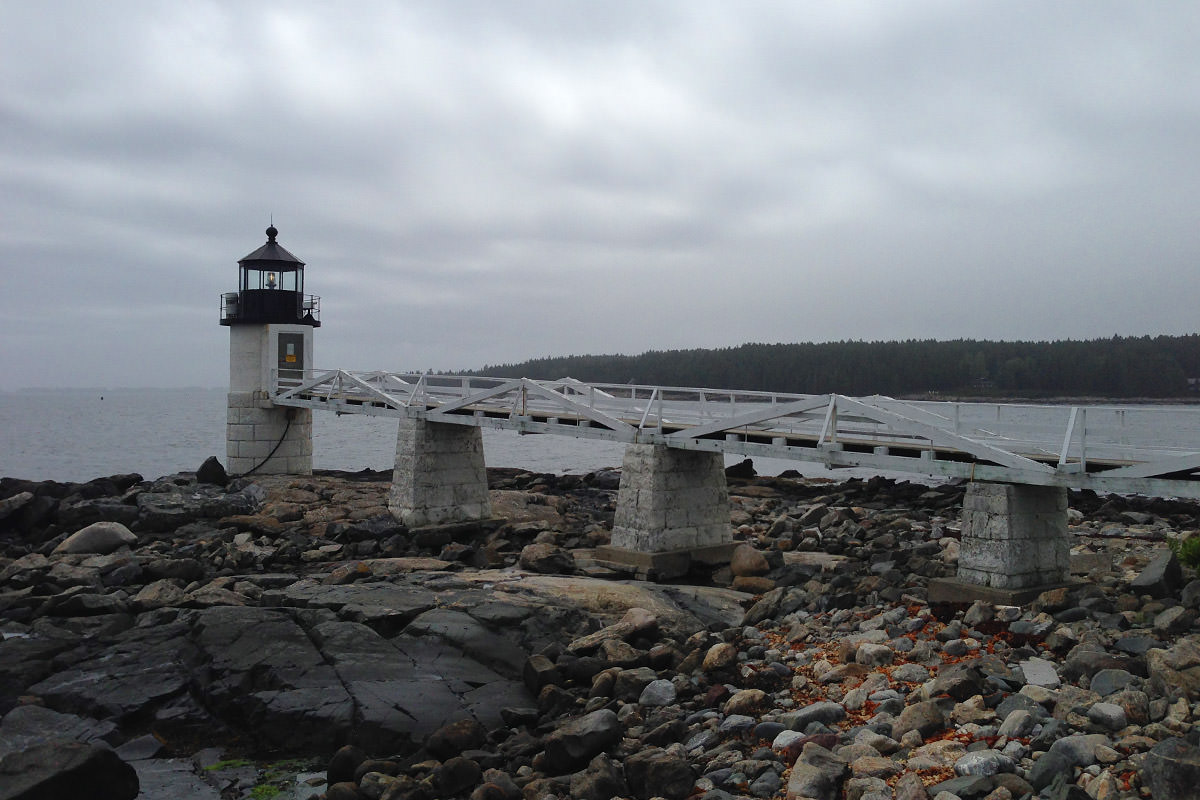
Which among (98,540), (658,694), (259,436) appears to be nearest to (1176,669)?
(658,694)

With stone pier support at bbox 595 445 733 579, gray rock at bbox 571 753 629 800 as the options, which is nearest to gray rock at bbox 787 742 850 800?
gray rock at bbox 571 753 629 800

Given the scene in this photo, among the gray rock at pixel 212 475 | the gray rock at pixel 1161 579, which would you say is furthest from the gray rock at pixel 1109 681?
the gray rock at pixel 212 475

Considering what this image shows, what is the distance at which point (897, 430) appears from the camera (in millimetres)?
13516

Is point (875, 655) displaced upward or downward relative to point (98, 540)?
upward

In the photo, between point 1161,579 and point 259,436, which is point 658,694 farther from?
point 259,436

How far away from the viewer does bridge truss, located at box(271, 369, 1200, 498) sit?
11.2 metres

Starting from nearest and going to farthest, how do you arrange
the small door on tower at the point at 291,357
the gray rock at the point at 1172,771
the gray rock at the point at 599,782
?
the gray rock at the point at 1172,771 → the gray rock at the point at 599,782 → the small door on tower at the point at 291,357

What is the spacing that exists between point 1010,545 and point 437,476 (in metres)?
13.6

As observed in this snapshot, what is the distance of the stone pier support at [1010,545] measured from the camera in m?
11.7

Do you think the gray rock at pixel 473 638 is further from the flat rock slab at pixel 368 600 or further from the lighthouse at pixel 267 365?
the lighthouse at pixel 267 365

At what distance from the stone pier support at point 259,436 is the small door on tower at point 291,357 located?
1.01m

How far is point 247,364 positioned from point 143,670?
64.2ft

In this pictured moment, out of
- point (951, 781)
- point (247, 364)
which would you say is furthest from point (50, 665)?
point (247, 364)

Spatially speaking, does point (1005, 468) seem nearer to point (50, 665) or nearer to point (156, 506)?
point (50, 665)
